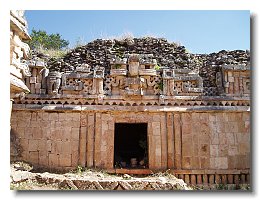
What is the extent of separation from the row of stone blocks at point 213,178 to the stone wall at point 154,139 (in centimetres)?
7

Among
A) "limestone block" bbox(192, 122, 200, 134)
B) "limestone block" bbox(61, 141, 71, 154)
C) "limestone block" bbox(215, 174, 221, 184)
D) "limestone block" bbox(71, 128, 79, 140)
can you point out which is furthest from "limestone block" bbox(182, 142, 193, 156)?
"limestone block" bbox(61, 141, 71, 154)

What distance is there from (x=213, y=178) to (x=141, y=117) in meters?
2.88

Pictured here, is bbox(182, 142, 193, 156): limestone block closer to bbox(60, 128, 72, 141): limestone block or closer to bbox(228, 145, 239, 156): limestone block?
bbox(228, 145, 239, 156): limestone block

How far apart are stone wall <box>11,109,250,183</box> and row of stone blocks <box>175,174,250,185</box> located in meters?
0.07

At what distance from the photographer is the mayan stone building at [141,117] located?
1025 centimetres

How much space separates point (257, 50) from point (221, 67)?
14.4 feet

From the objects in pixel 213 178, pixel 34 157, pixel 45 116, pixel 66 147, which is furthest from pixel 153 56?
pixel 34 157

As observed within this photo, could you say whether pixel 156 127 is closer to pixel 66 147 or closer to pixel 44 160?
pixel 66 147

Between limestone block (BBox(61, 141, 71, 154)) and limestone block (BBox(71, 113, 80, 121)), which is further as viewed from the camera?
limestone block (BBox(71, 113, 80, 121))

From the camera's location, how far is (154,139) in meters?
10.4

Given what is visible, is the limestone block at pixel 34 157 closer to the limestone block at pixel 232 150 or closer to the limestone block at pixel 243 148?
the limestone block at pixel 232 150

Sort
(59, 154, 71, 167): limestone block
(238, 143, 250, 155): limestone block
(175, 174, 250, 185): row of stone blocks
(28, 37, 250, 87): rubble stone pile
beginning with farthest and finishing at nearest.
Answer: (28, 37, 250, 87): rubble stone pile
(238, 143, 250, 155): limestone block
(59, 154, 71, 167): limestone block
(175, 174, 250, 185): row of stone blocks

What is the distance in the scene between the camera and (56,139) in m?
10.4

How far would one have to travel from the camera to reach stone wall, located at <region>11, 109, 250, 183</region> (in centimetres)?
1023
